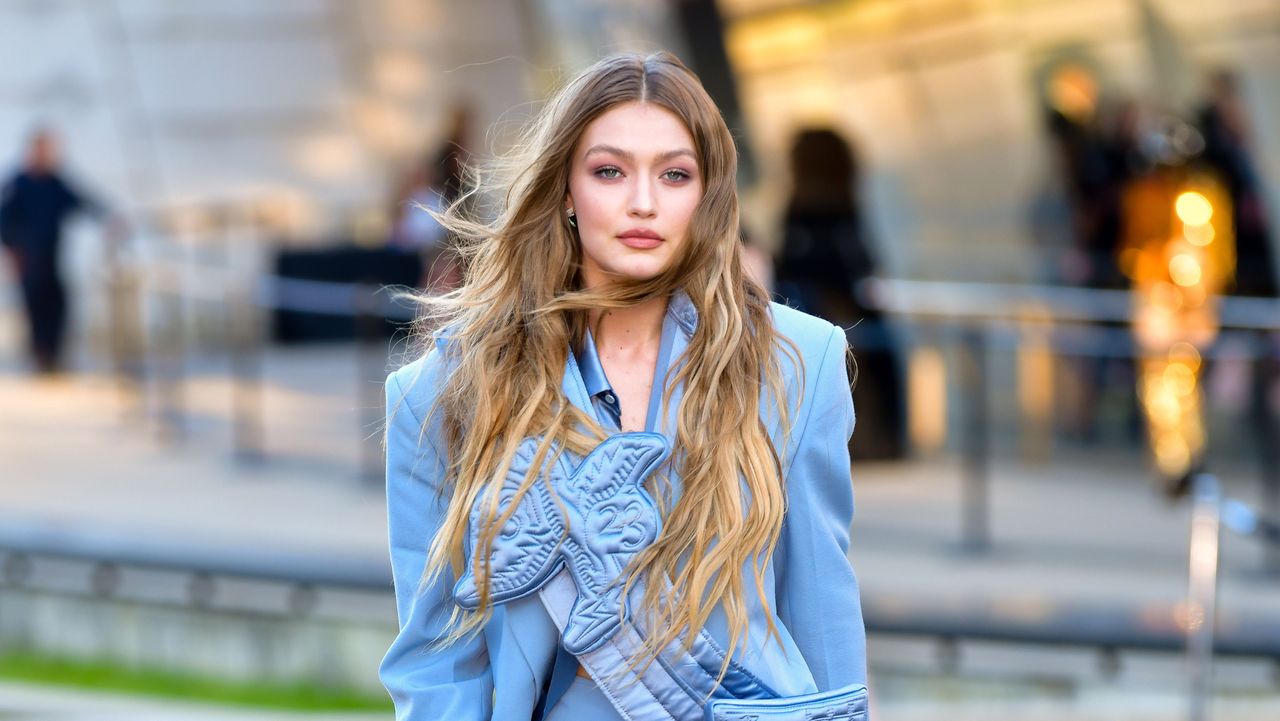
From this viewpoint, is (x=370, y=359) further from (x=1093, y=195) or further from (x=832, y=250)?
(x=1093, y=195)

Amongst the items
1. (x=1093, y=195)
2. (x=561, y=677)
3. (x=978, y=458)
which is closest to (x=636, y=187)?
(x=561, y=677)

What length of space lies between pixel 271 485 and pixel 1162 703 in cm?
577

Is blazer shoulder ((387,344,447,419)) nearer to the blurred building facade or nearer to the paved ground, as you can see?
the paved ground

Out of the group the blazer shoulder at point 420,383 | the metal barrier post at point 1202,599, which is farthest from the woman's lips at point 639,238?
the metal barrier post at point 1202,599

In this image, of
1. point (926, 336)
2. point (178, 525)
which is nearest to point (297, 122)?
point (926, 336)

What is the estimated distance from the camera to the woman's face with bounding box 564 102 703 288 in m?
2.65

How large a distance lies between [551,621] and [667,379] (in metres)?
0.37

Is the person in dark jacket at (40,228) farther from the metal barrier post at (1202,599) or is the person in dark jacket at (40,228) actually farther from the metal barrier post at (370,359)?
the metal barrier post at (1202,599)

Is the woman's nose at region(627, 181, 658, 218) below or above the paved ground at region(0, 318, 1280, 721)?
above

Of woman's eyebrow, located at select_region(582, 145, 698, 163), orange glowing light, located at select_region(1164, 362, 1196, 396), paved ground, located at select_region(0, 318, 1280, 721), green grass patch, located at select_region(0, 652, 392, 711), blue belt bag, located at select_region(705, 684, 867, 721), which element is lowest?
green grass patch, located at select_region(0, 652, 392, 711)

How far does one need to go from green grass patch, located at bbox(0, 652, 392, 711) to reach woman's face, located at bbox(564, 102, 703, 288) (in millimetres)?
5317

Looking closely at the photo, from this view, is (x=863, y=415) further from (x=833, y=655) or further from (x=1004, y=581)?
(x=833, y=655)

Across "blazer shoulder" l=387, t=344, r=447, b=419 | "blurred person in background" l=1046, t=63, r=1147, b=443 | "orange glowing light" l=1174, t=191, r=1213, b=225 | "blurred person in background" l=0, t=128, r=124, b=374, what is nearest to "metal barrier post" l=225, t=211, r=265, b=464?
"blurred person in background" l=0, t=128, r=124, b=374

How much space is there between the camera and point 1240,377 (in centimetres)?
941
